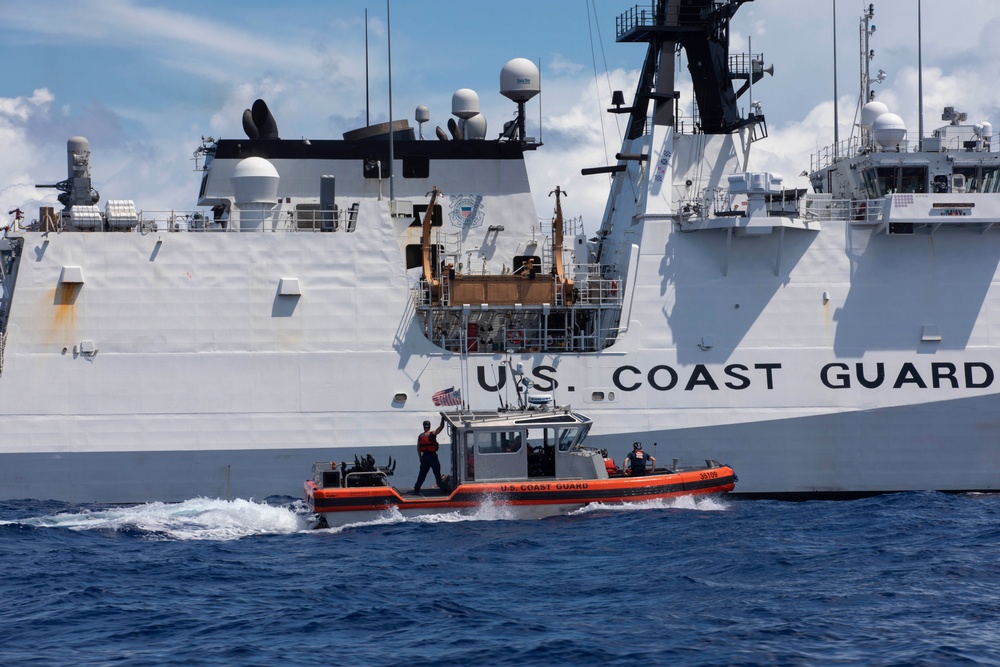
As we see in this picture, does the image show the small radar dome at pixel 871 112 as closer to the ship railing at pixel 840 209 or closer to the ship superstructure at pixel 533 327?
the ship superstructure at pixel 533 327

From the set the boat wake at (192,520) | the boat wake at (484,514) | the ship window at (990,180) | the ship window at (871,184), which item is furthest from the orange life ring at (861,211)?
the boat wake at (192,520)

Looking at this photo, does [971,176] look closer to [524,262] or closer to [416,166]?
[524,262]

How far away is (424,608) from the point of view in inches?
533

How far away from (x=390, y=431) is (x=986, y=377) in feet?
38.6

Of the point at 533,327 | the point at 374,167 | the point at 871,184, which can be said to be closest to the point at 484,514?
the point at 533,327

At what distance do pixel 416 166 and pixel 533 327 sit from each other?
4.47m

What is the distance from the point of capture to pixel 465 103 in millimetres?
26734

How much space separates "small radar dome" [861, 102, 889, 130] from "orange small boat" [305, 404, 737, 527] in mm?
9731

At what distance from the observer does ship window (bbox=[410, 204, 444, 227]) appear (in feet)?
79.2

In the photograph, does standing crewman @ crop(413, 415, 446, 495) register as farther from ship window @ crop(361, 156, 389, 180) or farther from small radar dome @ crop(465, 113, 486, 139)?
small radar dome @ crop(465, 113, 486, 139)

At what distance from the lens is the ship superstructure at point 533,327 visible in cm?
2203

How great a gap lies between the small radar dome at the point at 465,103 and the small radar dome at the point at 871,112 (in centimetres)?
855

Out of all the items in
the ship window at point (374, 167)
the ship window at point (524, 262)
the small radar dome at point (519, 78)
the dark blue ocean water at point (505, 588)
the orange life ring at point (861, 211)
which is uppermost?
the small radar dome at point (519, 78)

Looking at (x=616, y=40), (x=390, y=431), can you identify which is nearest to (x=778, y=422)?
(x=390, y=431)
